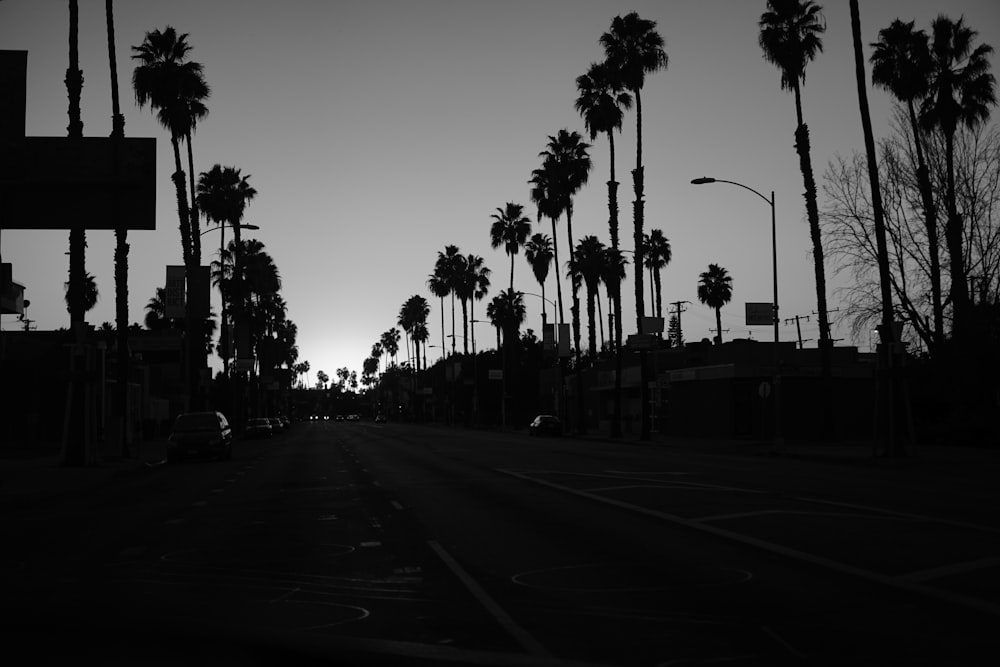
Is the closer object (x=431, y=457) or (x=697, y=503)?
(x=697, y=503)

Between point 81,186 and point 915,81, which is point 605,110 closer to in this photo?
point 915,81

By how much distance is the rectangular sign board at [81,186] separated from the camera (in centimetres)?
2856

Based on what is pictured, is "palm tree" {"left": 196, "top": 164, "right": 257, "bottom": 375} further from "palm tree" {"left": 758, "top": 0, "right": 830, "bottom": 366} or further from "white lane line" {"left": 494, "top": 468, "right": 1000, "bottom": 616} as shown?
"white lane line" {"left": 494, "top": 468, "right": 1000, "bottom": 616}

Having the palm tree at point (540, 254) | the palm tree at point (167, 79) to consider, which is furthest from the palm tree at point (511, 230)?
the palm tree at point (167, 79)

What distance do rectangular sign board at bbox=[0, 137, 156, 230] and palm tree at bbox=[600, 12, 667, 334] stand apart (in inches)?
1352

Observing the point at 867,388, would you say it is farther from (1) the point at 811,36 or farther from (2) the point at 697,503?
(2) the point at 697,503

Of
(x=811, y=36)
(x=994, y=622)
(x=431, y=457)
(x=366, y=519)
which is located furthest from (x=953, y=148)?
(x=994, y=622)

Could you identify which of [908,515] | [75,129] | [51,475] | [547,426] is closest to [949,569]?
[908,515]

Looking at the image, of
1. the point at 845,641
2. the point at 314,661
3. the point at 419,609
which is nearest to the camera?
the point at 314,661

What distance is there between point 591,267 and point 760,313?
139 ft

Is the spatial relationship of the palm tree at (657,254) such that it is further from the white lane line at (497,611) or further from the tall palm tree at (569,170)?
the white lane line at (497,611)

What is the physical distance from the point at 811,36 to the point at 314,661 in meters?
48.5

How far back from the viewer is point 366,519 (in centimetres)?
1694

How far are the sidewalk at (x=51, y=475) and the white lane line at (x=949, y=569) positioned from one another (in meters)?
18.1
